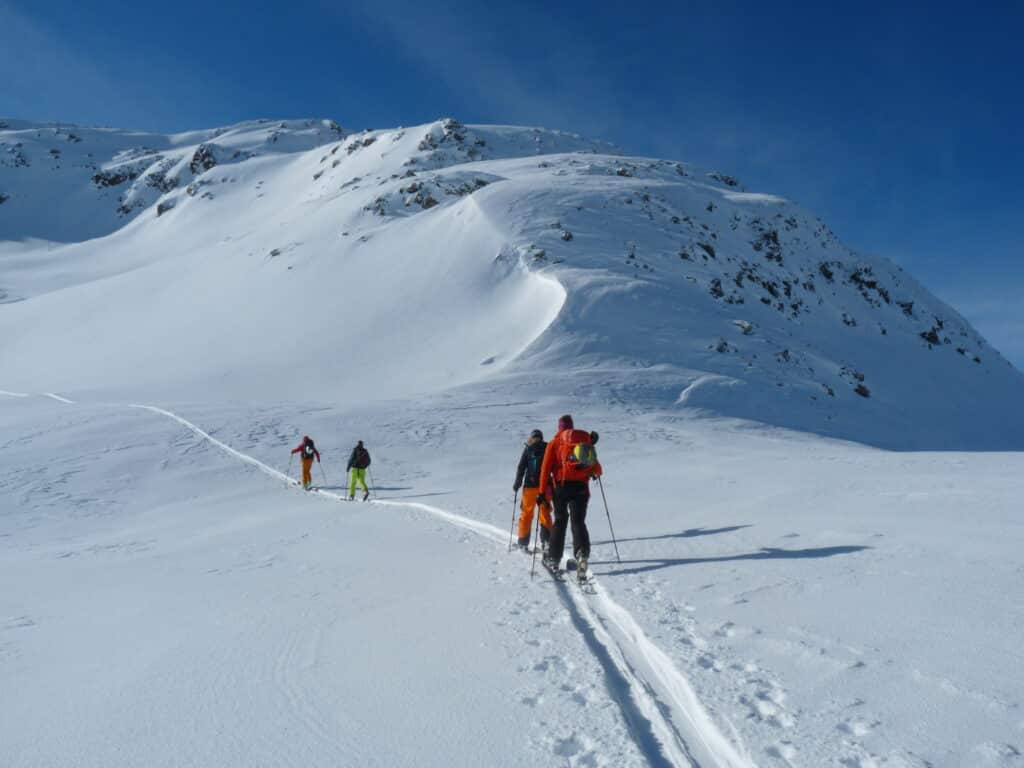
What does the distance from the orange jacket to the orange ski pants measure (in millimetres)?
364

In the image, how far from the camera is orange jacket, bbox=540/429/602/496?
8195 millimetres

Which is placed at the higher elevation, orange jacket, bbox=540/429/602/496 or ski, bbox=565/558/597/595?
orange jacket, bbox=540/429/602/496

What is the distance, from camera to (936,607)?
5293 millimetres

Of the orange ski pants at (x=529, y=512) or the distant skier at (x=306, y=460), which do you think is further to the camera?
the distant skier at (x=306, y=460)

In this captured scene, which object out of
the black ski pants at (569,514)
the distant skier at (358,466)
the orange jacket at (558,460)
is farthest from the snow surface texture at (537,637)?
the distant skier at (358,466)

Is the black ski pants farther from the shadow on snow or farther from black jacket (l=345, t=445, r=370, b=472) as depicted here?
black jacket (l=345, t=445, r=370, b=472)

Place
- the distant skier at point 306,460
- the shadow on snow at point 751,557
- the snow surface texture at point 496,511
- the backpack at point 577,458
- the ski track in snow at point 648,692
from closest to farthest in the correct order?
1. the ski track in snow at point 648,692
2. the snow surface texture at point 496,511
3. the shadow on snow at point 751,557
4. the backpack at point 577,458
5. the distant skier at point 306,460

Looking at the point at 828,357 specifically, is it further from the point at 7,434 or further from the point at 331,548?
the point at 7,434

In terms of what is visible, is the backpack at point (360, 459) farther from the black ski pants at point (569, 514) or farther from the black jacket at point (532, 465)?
the black ski pants at point (569, 514)

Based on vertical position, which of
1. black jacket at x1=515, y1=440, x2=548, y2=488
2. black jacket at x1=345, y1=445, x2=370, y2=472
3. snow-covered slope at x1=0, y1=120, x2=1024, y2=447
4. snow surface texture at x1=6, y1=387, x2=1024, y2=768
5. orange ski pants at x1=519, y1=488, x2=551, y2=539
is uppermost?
snow-covered slope at x1=0, y1=120, x2=1024, y2=447

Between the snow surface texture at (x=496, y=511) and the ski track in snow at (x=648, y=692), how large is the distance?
0.03 metres

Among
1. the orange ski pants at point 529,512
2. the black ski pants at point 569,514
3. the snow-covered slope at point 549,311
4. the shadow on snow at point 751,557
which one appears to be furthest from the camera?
the snow-covered slope at point 549,311

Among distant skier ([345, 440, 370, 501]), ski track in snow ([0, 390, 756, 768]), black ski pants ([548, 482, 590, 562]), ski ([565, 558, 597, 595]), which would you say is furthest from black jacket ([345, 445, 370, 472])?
ski track in snow ([0, 390, 756, 768])

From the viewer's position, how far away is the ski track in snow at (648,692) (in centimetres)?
367
